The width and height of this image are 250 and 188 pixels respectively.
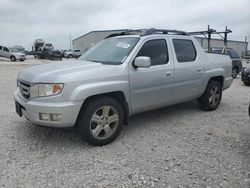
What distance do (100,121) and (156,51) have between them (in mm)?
1756

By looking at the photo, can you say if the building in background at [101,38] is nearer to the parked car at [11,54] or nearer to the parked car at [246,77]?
the parked car at [11,54]

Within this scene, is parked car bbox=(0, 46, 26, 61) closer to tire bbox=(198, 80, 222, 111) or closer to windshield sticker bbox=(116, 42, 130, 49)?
tire bbox=(198, 80, 222, 111)

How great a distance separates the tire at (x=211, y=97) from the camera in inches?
243

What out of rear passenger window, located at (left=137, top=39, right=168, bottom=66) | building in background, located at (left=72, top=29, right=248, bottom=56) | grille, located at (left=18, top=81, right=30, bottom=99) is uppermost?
building in background, located at (left=72, top=29, right=248, bottom=56)

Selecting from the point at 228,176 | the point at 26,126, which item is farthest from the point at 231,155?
the point at 26,126

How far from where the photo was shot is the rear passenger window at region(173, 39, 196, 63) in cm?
533

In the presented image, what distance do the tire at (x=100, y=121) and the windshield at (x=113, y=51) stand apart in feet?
2.50

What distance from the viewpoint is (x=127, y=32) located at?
547cm

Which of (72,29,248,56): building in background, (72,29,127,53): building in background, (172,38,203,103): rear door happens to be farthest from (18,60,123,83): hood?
(72,29,248,56): building in background

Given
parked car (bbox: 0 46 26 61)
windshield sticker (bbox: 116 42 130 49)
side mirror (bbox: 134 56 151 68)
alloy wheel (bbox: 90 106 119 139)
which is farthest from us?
parked car (bbox: 0 46 26 61)

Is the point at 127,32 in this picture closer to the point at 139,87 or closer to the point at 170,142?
the point at 139,87

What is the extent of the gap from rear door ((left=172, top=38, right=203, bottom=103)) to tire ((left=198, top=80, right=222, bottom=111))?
38 cm

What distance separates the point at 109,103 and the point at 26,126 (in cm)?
191

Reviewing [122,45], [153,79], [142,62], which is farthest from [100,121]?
[122,45]
